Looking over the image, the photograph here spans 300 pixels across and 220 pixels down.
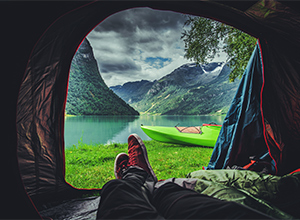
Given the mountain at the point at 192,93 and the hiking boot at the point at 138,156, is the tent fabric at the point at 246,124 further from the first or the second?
the mountain at the point at 192,93

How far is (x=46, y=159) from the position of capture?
1.55 meters

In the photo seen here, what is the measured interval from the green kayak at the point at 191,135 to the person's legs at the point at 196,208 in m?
4.35

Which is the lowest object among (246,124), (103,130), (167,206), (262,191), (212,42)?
(103,130)

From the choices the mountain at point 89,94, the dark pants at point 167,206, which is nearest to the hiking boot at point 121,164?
the dark pants at point 167,206

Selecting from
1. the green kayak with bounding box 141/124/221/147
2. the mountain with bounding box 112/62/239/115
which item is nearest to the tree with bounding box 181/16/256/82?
the green kayak with bounding box 141/124/221/147

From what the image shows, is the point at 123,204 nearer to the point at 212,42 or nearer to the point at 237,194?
the point at 237,194

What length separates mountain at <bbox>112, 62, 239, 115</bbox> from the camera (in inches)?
3664

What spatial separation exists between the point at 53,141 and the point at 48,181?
16.0 inches

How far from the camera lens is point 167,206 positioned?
0.86 metres

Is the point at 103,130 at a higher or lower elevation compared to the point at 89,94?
lower

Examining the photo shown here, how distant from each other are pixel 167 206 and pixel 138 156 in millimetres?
1075

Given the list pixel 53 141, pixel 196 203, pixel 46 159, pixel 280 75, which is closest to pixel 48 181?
pixel 46 159

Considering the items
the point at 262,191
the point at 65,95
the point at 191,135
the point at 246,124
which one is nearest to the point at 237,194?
the point at 262,191

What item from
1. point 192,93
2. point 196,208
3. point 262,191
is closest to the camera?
point 196,208
